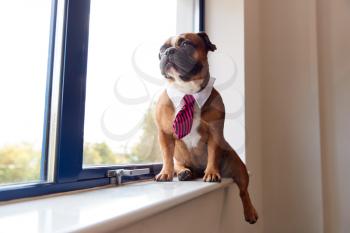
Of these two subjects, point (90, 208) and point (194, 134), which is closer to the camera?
point (90, 208)

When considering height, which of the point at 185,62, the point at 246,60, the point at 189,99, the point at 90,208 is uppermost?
the point at 246,60

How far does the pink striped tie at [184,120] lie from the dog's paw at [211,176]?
0.47 feet

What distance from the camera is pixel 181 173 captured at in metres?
0.97

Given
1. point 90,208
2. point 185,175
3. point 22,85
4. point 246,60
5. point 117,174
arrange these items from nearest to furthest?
point 90,208, point 22,85, point 117,174, point 185,175, point 246,60

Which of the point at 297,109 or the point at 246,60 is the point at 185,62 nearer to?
the point at 246,60

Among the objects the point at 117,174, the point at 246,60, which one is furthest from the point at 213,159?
the point at 246,60

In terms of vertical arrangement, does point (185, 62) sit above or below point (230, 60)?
below

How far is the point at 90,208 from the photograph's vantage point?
55cm

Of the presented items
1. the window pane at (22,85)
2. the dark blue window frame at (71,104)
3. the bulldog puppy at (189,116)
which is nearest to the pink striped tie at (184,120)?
the bulldog puppy at (189,116)

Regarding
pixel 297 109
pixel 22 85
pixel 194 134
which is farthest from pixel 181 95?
pixel 297 109

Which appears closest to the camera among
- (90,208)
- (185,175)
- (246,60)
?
(90,208)

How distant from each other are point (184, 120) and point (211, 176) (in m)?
0.19

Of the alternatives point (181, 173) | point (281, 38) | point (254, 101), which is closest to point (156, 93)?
point (181, 173)

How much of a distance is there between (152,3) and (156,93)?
0.37m
